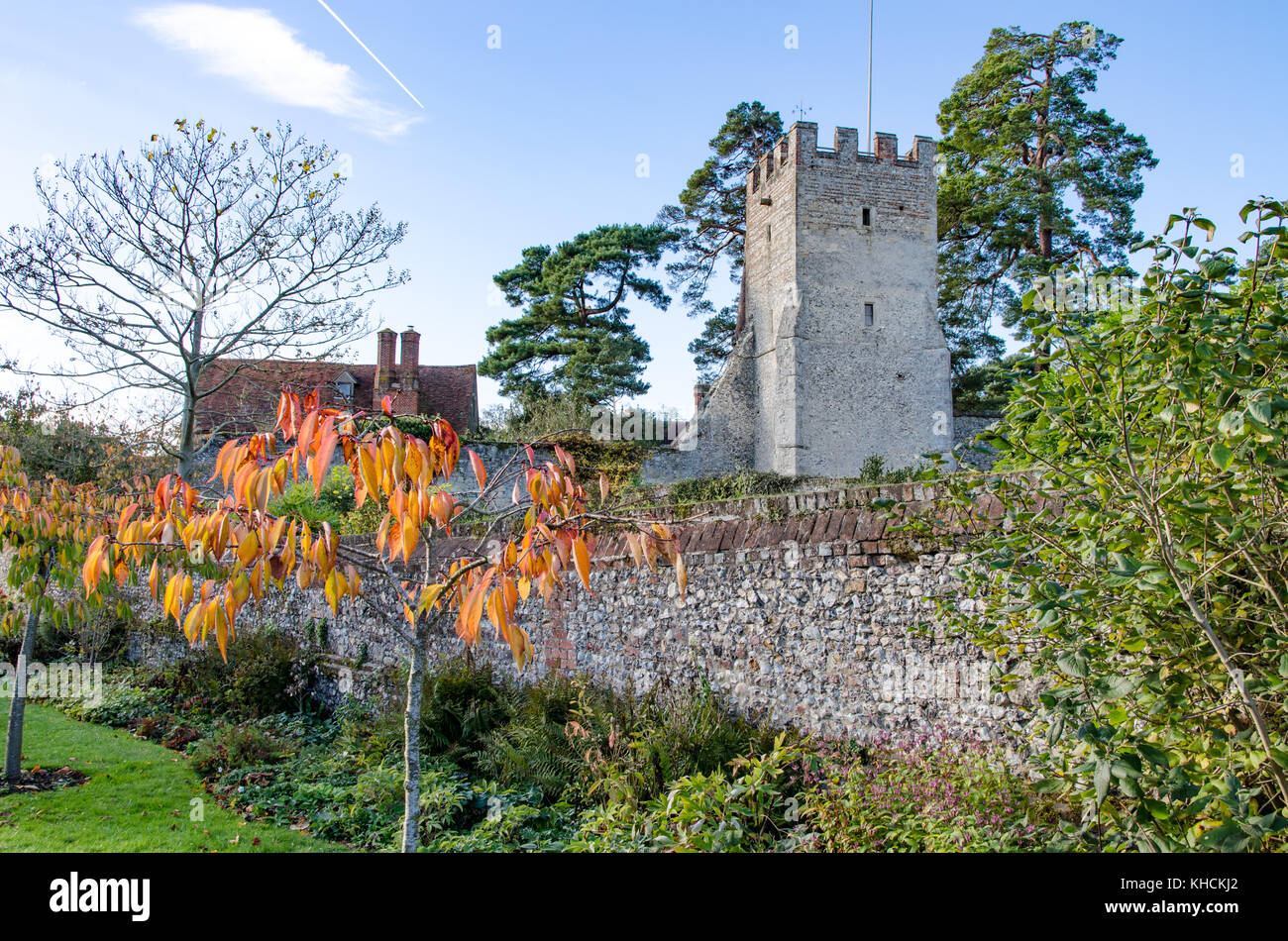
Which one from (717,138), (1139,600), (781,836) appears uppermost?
(717,138)

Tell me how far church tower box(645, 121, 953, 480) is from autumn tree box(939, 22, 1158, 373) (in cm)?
273

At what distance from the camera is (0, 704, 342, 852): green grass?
562 cm

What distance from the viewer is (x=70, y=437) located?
17344 mm

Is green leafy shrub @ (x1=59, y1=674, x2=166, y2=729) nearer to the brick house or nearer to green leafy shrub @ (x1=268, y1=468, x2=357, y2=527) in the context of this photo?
green leafy shrub @ (x1=268, y1=468, x2=357, y2=527)

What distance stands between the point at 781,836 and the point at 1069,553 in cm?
270

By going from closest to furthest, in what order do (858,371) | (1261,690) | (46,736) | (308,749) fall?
1. (1261,690)
2. (308,749)
3. (46,736)
4. (858,371)

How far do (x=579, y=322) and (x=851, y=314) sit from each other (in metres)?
10.2

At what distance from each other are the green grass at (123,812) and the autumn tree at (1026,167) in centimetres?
2413

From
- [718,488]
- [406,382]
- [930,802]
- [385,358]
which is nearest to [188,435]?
[718,488]

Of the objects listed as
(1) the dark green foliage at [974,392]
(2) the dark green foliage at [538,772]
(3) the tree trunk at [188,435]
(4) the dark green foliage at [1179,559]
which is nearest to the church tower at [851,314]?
(1) the dark green foliage at [974,392]

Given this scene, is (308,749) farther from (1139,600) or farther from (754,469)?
(754,469)

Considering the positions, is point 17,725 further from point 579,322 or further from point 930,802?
point 579,322

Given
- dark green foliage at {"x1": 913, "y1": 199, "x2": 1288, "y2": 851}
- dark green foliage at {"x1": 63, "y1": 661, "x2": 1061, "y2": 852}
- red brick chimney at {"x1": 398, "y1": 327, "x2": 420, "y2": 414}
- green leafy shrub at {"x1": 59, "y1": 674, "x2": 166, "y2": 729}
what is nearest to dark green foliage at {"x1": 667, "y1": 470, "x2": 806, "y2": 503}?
dark green foliage at {"x1": 63, "y1": 661, "x2": 1061, "y2": 852}
